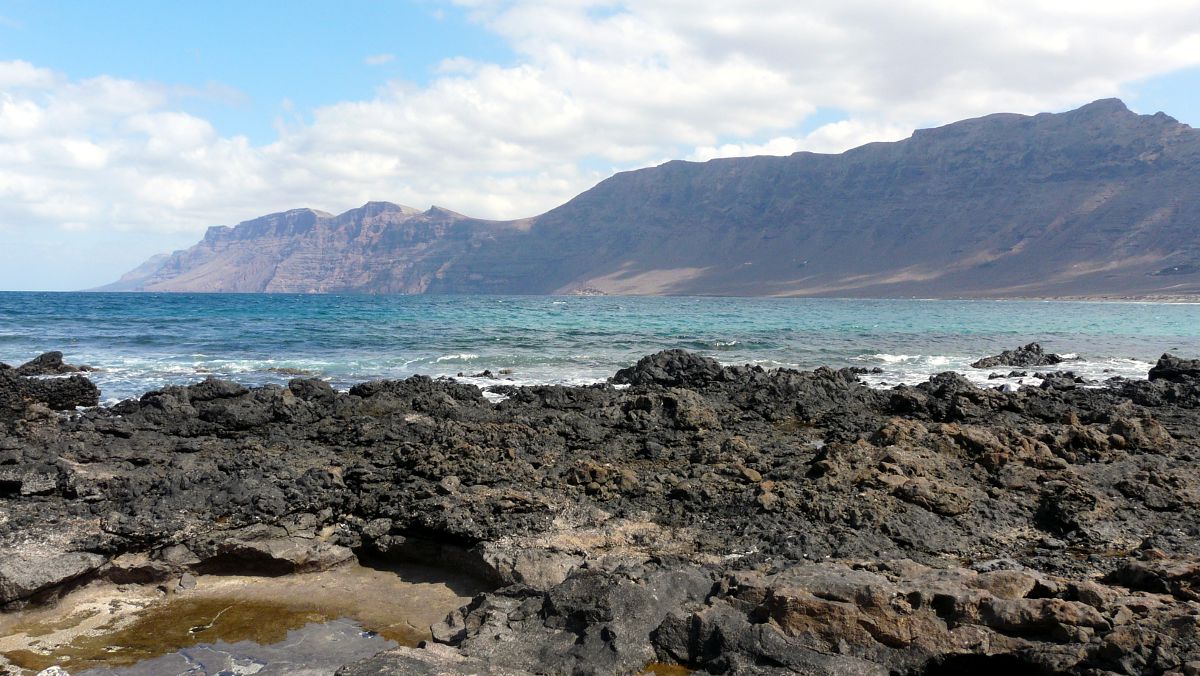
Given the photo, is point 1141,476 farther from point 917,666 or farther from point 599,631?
point 599,631

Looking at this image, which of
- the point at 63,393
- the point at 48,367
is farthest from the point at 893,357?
the point at 48,367

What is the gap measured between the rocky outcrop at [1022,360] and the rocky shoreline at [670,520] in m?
11.7

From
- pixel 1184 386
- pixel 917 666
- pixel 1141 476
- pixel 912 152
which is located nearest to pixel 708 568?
pixel 917 666

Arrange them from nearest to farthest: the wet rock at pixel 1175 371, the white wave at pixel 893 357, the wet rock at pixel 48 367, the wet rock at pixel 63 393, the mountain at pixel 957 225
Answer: the wet rock at pixel 63 393 < the wet rock at pixel 1175 371 < the wet rock at pixel 48 367 < the white wave at pixel 893 357 < the mountain at pixel 957 225

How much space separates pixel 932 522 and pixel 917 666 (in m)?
2.92

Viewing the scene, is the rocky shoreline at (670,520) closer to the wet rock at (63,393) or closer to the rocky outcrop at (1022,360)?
the wet rock at (63,393)

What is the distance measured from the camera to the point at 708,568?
18.5 ft

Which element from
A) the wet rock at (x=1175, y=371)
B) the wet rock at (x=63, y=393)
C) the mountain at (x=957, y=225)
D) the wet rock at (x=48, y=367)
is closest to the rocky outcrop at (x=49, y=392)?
the wet rock at (x=63, y=393)

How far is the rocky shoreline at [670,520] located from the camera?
449 cm

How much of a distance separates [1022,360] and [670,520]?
22809 millimetres

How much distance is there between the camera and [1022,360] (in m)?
25.4

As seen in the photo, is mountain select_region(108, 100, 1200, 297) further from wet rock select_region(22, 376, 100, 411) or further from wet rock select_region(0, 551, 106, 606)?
wet rock select_region(0, 551, 106, 606)

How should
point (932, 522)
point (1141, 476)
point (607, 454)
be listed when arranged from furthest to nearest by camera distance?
point (607, 454) → point (1141, 476) → point (932, 522)

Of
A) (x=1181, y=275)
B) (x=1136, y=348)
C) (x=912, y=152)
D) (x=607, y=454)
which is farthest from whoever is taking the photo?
(x=912, y=152)
